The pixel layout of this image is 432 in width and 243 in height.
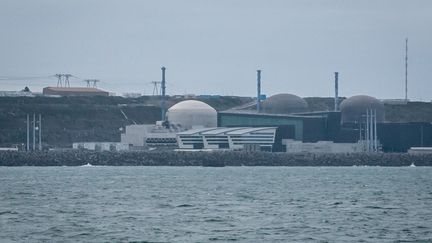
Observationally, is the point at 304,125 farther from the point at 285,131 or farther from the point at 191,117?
the point at 191,117

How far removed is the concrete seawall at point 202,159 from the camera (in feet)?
488

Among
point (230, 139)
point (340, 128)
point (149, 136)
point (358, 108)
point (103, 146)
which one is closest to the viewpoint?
point (230, 139)

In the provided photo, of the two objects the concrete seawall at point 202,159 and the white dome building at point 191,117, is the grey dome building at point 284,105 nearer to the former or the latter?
the white dome building at point 191,117

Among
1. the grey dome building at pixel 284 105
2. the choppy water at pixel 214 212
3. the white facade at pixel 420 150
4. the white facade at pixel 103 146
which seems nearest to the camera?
the choppy water at pixel 214 212

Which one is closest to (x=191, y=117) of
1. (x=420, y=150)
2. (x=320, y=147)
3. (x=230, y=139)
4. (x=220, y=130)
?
(x=220, y=130)

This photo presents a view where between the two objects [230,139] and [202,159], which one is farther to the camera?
[230,139]

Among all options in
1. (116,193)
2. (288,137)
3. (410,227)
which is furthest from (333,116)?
(410,227)

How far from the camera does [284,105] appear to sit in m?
192

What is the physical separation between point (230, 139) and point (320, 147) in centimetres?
1163

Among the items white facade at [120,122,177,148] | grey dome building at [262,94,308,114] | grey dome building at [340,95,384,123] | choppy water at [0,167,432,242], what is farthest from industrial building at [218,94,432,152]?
choppy water at [0,167,432,242]

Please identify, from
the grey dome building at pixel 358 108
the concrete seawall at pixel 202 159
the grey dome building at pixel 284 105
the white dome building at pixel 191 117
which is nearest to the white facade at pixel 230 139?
the white dome building at pixel 191 117

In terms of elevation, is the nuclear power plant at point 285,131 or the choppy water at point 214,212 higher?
the nuclear power plant at point 285,131

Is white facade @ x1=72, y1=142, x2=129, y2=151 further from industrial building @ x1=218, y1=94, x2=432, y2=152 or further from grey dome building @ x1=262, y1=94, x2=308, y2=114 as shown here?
grey dome building @ x1=262, y1=94, x2=308, y2=114

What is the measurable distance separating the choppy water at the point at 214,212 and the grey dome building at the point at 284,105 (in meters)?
98.8
